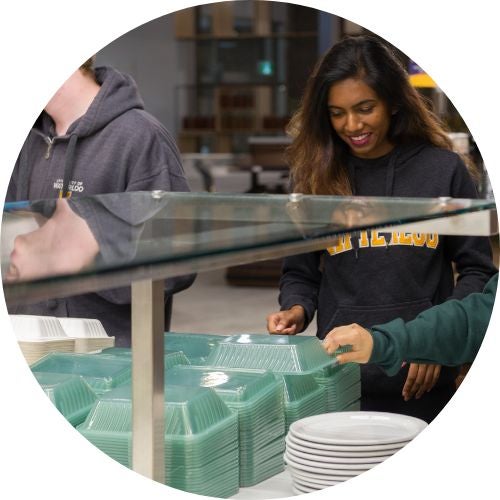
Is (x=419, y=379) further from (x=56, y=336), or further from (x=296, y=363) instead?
(x=56, y=336)

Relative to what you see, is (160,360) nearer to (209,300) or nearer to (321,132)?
(321,132)

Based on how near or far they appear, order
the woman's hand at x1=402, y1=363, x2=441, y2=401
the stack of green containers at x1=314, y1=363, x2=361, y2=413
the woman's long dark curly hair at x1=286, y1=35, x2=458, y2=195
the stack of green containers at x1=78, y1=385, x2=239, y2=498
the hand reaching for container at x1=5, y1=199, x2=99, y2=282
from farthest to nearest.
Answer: the woman's long dark curly hair at x1=286, y1=35, x2=458, y2=195
the woman's hand at x1=402, y1=363, x2=441, y2=401
the stack of green containers at x1=314, y1=363, x2=361, y2=413
the stack of green containers at x1=78, y1=385, x2=239, y2=498
the hand reaching for container at x1=5, y1=199, x2=99, y2=282

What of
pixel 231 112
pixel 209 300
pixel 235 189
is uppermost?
pixel 231 112

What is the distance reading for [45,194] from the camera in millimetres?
2492

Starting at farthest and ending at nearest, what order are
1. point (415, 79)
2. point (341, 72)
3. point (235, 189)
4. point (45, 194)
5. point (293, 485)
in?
point (235, 189) → point (415, 79) → point (45, 194) → point (341, 72) → point (293, 485)

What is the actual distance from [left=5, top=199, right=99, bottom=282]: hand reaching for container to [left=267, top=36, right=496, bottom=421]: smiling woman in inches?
30.5

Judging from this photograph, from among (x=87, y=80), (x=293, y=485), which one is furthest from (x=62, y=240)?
(x=87, y=80)

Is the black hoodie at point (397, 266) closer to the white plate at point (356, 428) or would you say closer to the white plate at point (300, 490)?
the white plate at point (356, 428)

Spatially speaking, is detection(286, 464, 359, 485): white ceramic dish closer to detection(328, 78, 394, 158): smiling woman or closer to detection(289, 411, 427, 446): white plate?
detection(289, 411, 427, 446): white plate

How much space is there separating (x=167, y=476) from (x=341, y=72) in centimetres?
109

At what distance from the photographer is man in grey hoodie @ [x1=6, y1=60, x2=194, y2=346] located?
2.40 m

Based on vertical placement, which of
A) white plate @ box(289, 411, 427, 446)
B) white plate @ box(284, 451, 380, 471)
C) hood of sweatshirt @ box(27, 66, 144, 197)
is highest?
hood of sweatshirt @ box(27, 66, 144, 197)

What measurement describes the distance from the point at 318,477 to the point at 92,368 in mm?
459

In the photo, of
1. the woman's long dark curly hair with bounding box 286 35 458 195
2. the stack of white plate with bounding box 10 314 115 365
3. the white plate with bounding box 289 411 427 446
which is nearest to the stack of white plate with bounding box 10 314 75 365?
the stack of white plate with bounding box 10 314 115 365
